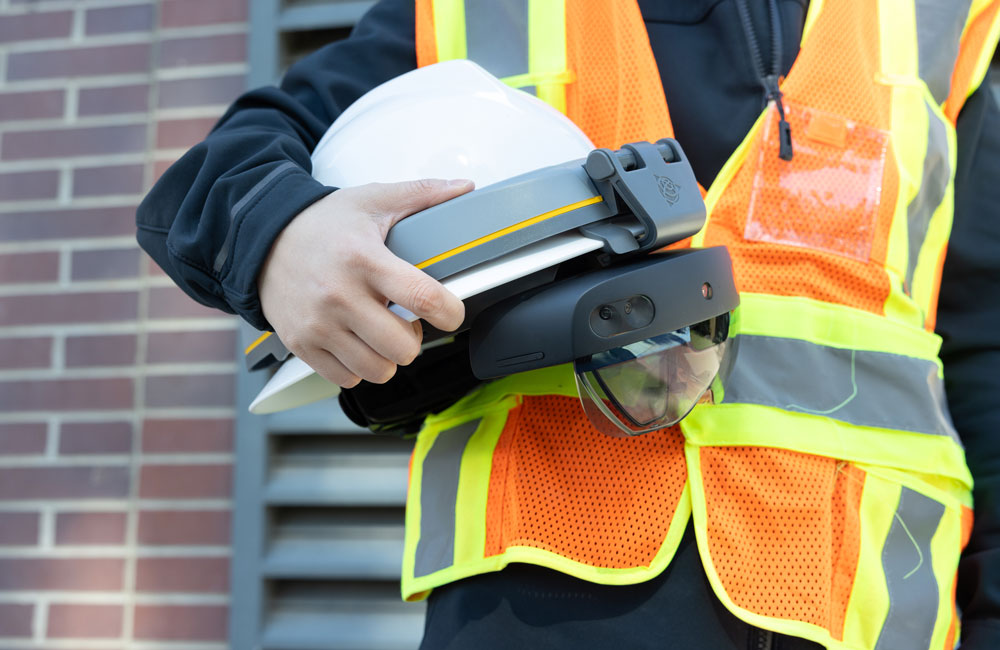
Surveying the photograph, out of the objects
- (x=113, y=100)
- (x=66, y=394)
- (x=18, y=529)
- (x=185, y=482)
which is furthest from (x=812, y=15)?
(x=18, y=529)

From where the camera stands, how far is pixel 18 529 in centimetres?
199

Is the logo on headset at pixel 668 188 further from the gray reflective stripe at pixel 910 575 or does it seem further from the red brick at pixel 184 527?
the red brick at pixel 184 527

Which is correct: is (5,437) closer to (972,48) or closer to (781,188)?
(781,188)

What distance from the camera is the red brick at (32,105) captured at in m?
2.07

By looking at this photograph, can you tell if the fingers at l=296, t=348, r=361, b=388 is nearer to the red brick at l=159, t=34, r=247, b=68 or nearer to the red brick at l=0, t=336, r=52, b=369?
the red brick at l=159, t=34, r=247, b=68

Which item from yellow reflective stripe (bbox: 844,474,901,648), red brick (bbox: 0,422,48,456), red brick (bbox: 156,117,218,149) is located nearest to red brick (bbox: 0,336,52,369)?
red brick (bbox: 0,422,48,456)

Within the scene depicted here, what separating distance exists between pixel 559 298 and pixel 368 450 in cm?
130

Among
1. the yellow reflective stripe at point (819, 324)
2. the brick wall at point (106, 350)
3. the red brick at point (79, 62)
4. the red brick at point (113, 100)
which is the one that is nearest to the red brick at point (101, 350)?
the brick wall at point (106, 350)

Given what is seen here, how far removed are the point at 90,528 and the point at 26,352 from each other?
19.3 inches

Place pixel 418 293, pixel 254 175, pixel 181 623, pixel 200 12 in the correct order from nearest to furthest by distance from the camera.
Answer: pixel 418 293, pixel 254 175, pixel 181 623, pixel 200 12

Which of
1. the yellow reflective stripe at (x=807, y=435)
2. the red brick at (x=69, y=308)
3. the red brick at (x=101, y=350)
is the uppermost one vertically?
the yellow reflective stripe at (x=807, y=435)

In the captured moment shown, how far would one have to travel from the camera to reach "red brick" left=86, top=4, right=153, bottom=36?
6.72 ft

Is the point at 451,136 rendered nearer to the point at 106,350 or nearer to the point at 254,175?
the point at 254,175

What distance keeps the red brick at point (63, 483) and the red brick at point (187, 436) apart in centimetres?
11
